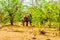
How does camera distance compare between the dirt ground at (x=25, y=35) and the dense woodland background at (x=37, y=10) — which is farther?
the dense woodland background at (x=37, y=10)

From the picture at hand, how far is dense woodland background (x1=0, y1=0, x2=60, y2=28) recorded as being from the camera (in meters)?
16.5

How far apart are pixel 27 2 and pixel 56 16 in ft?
11.5

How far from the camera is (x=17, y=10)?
1928 centimetres

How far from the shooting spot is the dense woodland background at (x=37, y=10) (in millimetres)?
16500

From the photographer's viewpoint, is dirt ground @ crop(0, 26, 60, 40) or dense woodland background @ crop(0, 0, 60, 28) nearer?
dirt ground @ crop(0, 26, 60, 40)

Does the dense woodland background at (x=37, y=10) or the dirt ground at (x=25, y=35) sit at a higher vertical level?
the dense woodland background at (x=37, y=10)

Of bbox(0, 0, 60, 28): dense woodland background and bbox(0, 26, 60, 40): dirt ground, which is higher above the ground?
bbox(0, 0, 60, 28): dense woodland background

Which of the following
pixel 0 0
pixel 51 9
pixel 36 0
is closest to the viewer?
pixel 51 9

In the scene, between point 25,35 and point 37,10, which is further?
point 37,10

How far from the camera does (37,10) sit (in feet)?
55.8

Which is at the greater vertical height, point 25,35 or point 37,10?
point 37,10

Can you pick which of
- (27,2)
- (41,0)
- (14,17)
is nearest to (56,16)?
(41,0)

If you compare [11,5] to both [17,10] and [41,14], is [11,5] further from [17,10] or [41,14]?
[41,14]

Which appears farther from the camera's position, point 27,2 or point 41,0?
point 27,2
